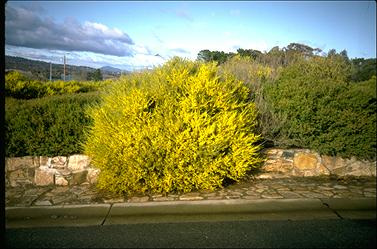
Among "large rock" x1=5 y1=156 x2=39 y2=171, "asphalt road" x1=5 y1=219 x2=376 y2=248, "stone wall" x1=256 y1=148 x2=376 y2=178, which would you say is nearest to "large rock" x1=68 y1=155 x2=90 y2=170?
"large rock" x1=5 y1=156 x2=39 y2=171

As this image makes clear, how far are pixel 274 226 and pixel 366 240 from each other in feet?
3.77

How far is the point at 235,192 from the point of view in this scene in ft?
19.4

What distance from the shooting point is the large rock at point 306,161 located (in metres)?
7.03

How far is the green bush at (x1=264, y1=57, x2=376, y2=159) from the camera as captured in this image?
22.4ft

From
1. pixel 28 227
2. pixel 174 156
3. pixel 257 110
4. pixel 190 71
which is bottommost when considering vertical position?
pixel 28 227

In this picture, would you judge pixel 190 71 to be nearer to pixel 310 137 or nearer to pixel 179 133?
pixel 179 133

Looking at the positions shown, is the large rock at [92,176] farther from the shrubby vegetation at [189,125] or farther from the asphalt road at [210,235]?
the asphalt road at [210,235]

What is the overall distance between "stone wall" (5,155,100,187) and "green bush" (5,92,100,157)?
16 cm

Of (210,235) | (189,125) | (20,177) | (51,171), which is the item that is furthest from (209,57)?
(210,235)

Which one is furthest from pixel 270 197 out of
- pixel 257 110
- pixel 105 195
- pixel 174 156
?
pixel 105 195

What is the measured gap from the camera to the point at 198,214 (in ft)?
16.1

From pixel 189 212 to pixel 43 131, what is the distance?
3739 millimetres

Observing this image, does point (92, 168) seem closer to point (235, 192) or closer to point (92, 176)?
point (92, 176)

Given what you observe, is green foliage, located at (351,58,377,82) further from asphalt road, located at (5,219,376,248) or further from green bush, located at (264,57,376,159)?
asphalt road, located at (5,219,376,248)
